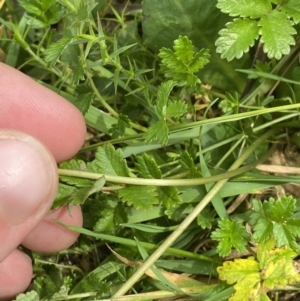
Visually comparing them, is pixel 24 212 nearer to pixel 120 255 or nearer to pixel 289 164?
pixel 120 255

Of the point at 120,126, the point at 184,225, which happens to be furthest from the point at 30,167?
the point at 184,225

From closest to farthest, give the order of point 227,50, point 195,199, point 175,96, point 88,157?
point 227,50
point 195,199
point 175,96
point 88,157

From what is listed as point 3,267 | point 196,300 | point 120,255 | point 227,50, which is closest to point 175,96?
point 227,50

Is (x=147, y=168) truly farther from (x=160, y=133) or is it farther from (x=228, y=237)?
(x=228, y=237)

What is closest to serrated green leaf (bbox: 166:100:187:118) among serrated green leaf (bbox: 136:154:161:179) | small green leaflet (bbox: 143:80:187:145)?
small green leaflet (bbox: 143:80:187:145)

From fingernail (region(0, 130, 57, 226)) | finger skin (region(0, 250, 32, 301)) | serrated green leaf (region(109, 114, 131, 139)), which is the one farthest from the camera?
finger skin (region(0, 250, 32, 301))

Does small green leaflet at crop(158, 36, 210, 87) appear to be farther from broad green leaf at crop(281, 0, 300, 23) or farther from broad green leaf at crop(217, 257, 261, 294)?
broad green leaf at crop(217, 257, 261, 294)
